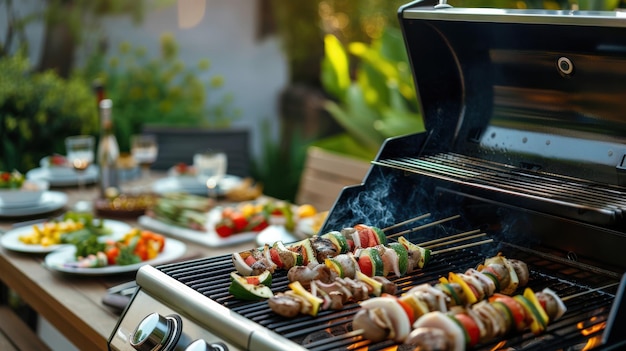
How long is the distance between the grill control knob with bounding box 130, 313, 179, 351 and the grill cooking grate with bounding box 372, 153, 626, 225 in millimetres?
649

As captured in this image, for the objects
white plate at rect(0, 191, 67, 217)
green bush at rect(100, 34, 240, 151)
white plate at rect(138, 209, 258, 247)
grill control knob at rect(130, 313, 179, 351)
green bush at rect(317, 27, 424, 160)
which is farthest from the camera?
green bush at rect(100, 34, 240, 151)

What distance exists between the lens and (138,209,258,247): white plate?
2.73 metres

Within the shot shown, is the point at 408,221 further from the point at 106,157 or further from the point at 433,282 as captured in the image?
the point at 106,157

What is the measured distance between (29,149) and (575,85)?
473 centimetres

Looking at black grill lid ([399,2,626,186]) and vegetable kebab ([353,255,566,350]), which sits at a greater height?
black grill lid ([399,2,626,186])

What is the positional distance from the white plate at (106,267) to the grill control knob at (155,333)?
0.77 meters

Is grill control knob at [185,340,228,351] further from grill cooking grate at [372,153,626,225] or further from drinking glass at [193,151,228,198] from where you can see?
drinking glass at [193,151,228,198]

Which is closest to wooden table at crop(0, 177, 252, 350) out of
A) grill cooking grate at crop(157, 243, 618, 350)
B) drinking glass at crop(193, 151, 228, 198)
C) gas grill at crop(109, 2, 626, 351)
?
gas grill at crop(109, 2, 626, 351)

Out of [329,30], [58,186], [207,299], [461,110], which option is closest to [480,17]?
[461,110]

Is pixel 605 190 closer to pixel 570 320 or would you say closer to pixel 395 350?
pixel 570 320

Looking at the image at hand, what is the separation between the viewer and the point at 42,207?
3188 mm

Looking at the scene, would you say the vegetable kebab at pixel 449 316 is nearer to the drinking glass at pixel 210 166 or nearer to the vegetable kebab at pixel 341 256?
the vegetable kebab at pixel 341 256

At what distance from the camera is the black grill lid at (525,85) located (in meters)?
1.61

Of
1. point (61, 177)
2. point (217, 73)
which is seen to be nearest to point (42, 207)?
point (61, 177)
